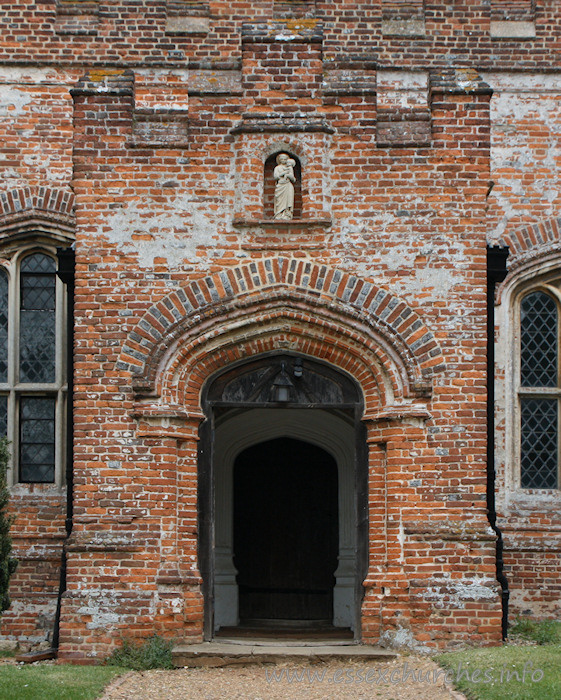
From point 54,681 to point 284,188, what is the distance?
16.6 ft

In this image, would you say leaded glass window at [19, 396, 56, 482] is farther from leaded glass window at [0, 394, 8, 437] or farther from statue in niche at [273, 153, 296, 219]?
statue in niche at [273, 153, 296, 219]

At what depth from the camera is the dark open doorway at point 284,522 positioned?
15.0 m

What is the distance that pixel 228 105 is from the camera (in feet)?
36.8

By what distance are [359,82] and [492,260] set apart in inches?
91.3

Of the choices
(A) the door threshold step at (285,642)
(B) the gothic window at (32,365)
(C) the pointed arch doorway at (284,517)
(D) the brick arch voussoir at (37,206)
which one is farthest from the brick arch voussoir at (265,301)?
(D) the brick arch voussoir at (37,206)

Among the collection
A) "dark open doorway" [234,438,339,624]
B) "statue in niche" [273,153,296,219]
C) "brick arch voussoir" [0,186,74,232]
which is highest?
"brick arch voussoir" [0,186,74,232]

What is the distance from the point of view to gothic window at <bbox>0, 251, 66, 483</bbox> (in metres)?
13.4

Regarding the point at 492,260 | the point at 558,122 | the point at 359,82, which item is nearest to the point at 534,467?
the point at 492,260

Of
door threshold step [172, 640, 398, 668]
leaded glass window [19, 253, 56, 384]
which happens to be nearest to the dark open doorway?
leaded glass window [19, 253, 56, 384]

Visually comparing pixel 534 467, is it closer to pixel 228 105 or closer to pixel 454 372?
pixel 454 372

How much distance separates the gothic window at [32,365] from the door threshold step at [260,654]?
3.65 meters

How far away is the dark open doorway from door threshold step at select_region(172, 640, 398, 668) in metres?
4.35

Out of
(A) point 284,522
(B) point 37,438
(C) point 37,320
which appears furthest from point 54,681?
(A) point 284,522

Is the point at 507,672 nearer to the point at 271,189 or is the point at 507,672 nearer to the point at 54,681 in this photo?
the point at 54,681
